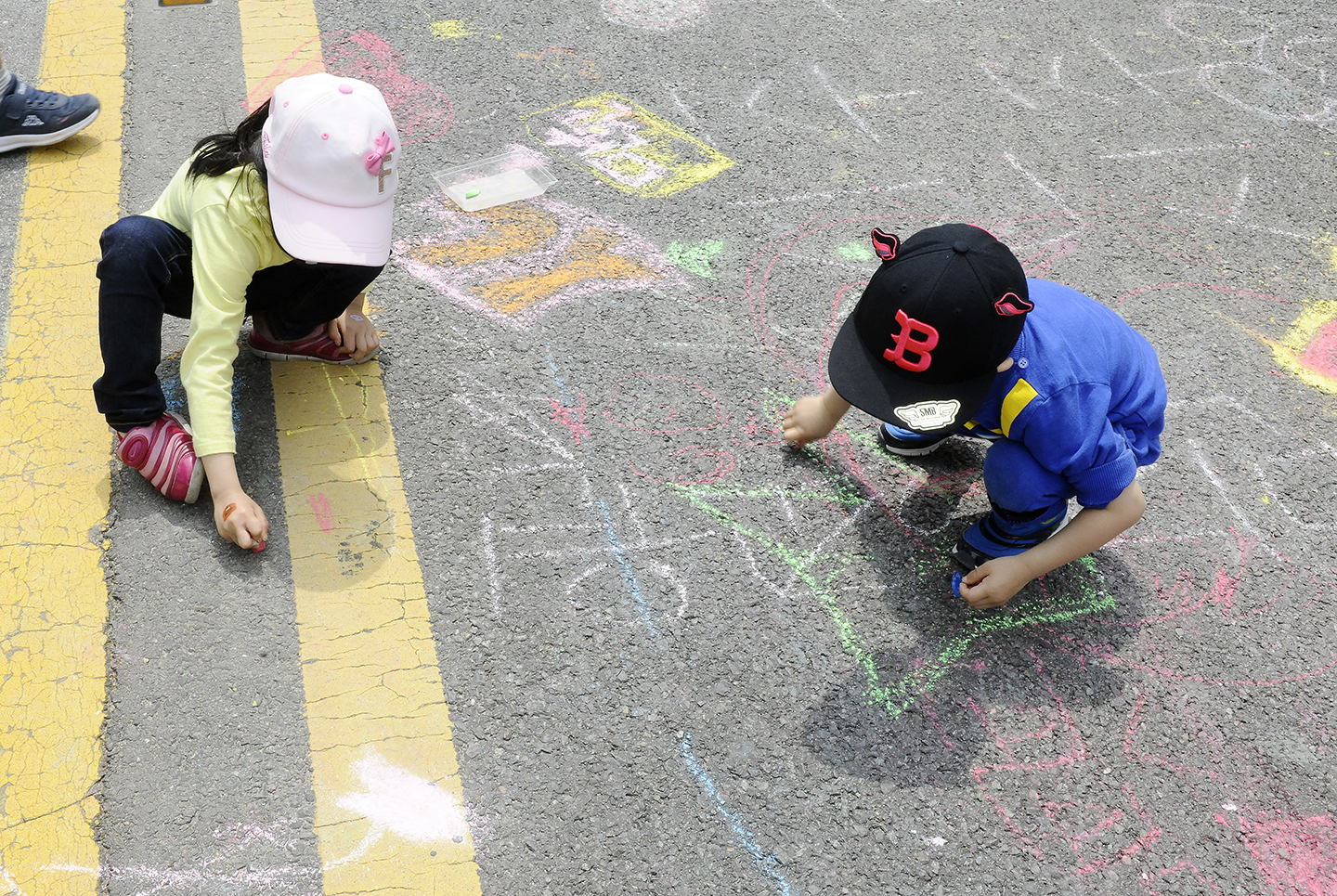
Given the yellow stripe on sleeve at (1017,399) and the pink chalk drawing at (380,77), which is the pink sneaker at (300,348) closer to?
the pink chalk drawing at (380,77)

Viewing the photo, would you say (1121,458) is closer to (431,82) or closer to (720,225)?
(720,225)

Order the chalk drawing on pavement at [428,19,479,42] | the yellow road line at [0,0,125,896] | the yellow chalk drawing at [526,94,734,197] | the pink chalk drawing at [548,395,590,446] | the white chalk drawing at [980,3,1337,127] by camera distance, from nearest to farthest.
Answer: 1. the yellow road line at [0,0,125,896]
2. the pink chalk drawing at [548,395,590,446]
3. the yellow chalk drawing at [526,94,734,197]
4. the chalk drawing on pavement at [428,19,479,42]
5. the white chalk drawing at [980,3,1337,127]

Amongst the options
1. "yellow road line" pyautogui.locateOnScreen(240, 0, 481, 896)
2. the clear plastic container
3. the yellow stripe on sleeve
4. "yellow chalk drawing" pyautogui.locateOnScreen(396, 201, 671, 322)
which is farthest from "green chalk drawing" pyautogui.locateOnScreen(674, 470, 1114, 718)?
the clear plastic container

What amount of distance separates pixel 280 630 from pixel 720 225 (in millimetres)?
1788

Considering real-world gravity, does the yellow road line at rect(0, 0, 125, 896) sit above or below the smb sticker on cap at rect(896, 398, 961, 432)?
below

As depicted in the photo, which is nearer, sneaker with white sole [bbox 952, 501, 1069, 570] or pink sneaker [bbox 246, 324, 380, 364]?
sneaker with white sole [bbox 952, 501, 1069, 570]

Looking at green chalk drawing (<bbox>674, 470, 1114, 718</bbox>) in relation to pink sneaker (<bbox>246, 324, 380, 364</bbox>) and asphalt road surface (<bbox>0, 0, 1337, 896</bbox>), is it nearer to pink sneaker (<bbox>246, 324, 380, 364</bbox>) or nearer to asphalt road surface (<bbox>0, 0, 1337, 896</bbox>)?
asphalt road surface (<bbox>0, 0, 1337, 896</bbox>)

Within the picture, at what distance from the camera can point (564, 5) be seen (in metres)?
4.08

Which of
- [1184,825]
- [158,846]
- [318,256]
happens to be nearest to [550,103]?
[318,256]

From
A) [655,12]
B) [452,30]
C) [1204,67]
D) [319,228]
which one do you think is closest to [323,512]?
[319,228]

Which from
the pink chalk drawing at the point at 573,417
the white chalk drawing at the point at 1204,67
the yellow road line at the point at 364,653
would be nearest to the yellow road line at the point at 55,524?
the yellow road line at the point at 364,653

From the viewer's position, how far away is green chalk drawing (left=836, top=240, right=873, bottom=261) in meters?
3.04

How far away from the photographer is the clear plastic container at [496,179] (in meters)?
3.10

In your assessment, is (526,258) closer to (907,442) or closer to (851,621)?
(907,442)
